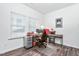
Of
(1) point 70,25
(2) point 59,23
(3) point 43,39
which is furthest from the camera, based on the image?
(2) point 59,23

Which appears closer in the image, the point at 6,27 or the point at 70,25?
the point at 6,27

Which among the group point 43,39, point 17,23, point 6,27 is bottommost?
point 43,39

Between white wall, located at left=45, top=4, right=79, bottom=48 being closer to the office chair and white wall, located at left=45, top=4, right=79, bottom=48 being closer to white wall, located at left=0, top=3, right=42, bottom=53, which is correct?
the office chair

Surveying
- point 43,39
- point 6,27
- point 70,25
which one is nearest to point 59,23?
point 70,25

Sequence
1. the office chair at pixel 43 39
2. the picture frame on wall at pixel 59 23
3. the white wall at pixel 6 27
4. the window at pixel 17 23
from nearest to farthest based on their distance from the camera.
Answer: the white wall at pixel 6 27 → the window at pixel 17 23 → the office chair at pixel 43 39 → the picture frame on wall at pixel 59 23

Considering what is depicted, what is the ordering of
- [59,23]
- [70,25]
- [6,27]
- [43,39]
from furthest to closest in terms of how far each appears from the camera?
[59,23] → [70,25] → [43,39] → [6,27]

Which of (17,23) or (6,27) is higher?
(17,23)

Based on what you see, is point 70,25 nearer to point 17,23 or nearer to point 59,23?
point 59,23

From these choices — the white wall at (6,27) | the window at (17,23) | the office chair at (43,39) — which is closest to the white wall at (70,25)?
the office chair at (43,39)

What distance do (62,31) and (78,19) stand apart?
1000 mm

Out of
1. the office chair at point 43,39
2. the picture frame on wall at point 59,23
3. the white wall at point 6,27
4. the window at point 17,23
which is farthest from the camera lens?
the picture frame on wall at point 59,23

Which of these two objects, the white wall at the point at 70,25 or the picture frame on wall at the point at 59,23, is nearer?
the white wall at the point at 70,25

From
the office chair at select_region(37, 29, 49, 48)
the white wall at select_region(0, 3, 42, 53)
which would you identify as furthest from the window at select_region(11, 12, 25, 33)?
the office chair at select_region(37, 29, 49, 48)

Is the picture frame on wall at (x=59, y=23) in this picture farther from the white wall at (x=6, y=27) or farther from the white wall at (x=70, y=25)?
the white wall at (x=6, y=27)
